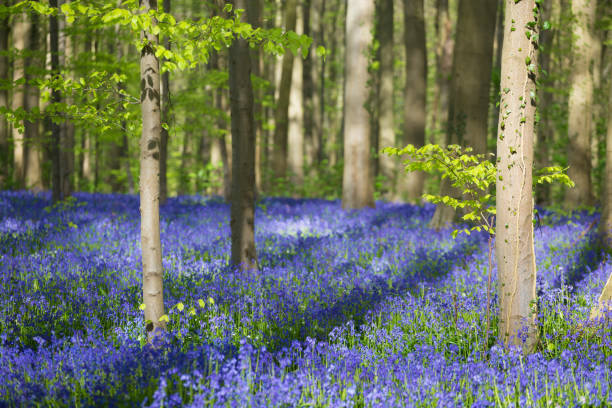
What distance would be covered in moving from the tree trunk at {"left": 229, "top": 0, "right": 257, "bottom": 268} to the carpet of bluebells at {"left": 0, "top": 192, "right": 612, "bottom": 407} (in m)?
0.44

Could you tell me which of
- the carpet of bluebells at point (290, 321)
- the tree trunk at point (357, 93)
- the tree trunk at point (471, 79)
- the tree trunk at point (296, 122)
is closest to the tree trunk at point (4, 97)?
the carpet of bluebells at point (290, 321)

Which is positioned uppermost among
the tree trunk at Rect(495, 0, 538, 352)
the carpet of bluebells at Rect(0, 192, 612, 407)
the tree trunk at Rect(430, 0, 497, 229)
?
the tree trunk at Rect(430, 0, 497, 229)

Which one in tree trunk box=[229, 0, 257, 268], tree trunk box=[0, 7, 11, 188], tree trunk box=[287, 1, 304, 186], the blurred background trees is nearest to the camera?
tree trunk box=[229, 0, 257, 268]

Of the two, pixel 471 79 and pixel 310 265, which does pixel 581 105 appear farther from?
pixel 310 265

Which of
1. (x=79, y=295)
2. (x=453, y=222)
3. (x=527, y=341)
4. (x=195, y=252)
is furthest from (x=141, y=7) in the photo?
(x=453, y=222)

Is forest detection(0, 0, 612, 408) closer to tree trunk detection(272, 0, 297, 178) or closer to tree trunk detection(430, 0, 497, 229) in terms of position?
tree trunk detection(430, 0, 497, 229)

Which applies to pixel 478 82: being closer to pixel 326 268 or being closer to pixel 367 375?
pixel 326 268

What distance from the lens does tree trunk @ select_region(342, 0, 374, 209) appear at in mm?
12727

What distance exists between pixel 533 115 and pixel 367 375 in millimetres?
2633

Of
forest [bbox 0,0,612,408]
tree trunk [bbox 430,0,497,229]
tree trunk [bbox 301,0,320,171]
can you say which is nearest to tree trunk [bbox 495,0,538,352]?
forest [bbox 0,0,612,408]

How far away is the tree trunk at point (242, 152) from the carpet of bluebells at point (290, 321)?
441 mm

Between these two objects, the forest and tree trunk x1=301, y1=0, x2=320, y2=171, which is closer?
the forest

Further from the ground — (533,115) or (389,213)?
(533,115)

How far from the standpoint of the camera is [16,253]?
314 inches
